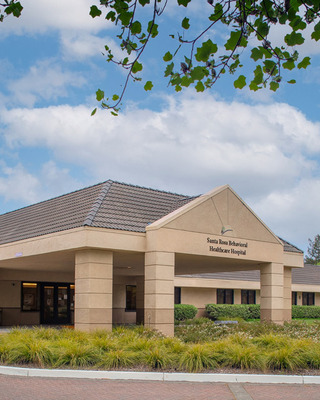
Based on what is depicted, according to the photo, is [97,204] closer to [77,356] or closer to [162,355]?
[77,356]

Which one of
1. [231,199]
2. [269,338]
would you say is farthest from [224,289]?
[269,338]

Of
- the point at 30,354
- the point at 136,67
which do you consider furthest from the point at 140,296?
the point at 136,67

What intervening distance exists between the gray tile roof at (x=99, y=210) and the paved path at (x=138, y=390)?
791 cm

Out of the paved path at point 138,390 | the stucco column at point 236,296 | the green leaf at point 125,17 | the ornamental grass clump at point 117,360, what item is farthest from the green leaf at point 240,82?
the stucco column at point 236,296

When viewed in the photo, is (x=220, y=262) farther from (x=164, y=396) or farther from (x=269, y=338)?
(x=164, y=396)

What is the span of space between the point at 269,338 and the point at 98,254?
6.97 m

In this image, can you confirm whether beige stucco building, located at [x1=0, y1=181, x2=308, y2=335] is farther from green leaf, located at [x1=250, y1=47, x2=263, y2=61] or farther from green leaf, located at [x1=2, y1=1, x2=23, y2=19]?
green leaf, located at [x1=250, y1=47, x2=263, y2=61]

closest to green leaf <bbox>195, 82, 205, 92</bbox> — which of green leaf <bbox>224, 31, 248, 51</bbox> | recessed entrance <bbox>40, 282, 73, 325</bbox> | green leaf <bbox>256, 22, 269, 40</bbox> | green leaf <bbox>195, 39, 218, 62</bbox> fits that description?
green leaf <bbox>195, 39, 218, 62</bbox>

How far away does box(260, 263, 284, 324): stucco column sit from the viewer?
79.6 ft

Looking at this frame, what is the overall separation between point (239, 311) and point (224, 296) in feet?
6.88

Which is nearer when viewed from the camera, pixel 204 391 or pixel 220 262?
pixel 204 391

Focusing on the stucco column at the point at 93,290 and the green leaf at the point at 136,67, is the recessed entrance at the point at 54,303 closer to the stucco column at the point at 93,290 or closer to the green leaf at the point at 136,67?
the stucco column at the point at 93,290

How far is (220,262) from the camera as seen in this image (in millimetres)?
24922

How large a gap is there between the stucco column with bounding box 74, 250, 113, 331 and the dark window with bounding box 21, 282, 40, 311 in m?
12.5
